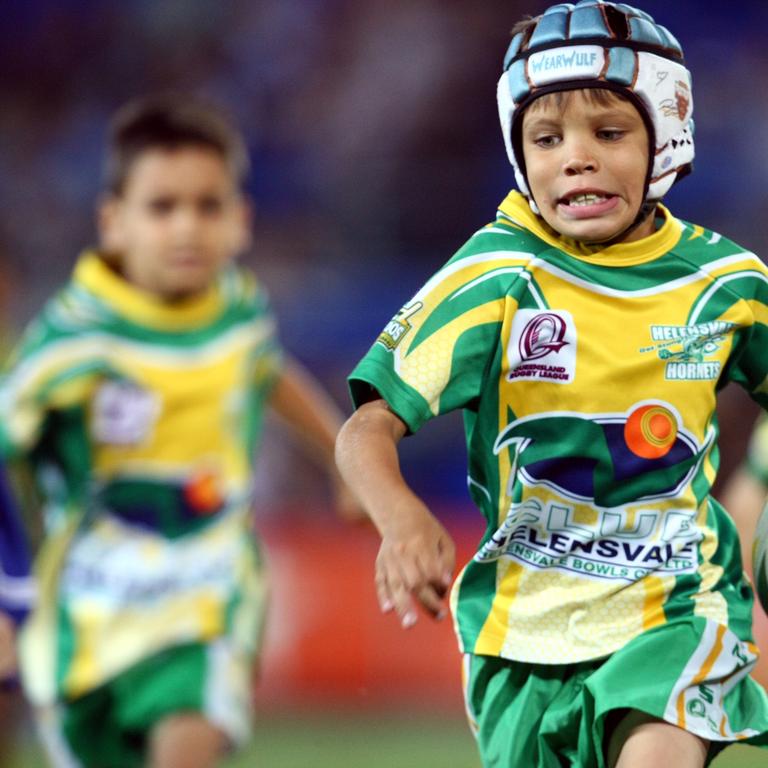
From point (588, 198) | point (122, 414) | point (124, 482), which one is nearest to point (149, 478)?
point (124, 482)

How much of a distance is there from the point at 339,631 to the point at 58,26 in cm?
635

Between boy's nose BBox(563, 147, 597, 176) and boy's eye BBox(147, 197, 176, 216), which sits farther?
boy's eye BBox(147, 197, 176, 216)

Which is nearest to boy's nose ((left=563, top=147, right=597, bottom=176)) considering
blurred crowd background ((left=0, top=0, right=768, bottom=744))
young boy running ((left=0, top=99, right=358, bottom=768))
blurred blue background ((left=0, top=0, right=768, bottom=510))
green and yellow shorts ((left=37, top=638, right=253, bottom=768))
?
young boy running ((left=0, top=99, right=358, bottom=768))

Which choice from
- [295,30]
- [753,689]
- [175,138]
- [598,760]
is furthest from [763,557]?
[295,30]

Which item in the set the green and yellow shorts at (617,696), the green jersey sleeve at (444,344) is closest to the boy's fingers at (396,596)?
the green jersey sleeve at (444,344)

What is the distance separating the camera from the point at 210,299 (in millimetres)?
5883

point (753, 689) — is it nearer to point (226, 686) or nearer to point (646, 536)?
point (646, 536)

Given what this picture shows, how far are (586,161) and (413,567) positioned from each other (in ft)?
3.28

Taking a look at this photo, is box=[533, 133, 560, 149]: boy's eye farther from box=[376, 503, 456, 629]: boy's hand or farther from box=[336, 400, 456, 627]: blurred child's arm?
box=[376, 503, 456, 629]: boy's hand

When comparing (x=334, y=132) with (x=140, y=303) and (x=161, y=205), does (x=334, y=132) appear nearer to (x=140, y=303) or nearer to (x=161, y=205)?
(x=161, y=205)

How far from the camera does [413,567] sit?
269cm

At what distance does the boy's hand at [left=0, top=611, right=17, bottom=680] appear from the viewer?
16.5 feet

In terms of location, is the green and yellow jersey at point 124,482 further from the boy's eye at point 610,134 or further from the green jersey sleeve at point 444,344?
the boy's eye at point 610,134

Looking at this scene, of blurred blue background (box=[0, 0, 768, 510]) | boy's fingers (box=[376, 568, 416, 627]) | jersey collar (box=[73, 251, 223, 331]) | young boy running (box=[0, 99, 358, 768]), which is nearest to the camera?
boy's fingers (box=[376, 568, 416, 627])
